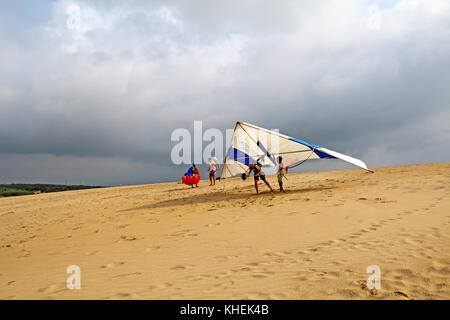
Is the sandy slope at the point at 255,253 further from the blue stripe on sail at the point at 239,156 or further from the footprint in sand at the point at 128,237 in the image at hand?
the blue stripe on sail at the point at 239,156

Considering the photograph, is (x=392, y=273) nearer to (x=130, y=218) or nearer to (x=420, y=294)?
(x=420, y=294)

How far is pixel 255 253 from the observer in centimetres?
513

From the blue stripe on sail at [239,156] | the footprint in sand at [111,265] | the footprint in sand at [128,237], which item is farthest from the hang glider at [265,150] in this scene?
the footprint in sand at [111,265]

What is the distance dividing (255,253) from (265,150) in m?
9.75

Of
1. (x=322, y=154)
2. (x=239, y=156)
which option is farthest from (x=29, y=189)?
(x=322, y=154)

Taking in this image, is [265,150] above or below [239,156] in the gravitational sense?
above

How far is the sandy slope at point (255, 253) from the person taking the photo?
3.66m

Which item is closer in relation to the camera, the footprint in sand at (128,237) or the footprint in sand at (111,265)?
the footprint in sand at (111,265)

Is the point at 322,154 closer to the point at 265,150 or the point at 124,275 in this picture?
the point at 265,150

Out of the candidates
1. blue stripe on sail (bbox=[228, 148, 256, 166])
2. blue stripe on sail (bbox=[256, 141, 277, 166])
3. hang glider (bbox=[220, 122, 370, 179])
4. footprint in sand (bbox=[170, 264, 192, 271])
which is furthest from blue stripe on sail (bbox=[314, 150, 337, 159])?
footprint in sand (bbox=[170, 264, 192, 271])

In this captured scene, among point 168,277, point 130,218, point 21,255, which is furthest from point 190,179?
point 168,277

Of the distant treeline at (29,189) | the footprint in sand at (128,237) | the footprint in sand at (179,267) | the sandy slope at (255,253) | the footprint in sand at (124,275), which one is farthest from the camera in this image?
the distant treeline at (29,189)

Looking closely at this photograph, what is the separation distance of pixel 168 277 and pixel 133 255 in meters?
1.72
